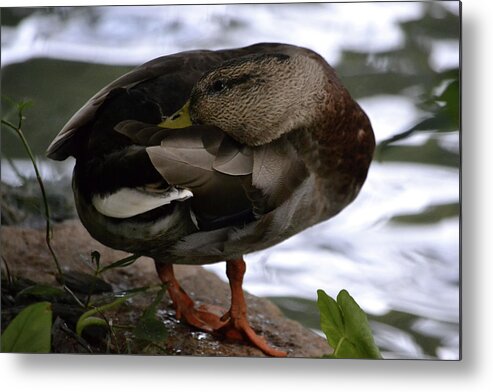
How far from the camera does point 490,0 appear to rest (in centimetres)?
150

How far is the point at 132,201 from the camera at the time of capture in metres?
1.50

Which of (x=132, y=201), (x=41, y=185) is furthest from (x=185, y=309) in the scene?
(x=41, y=185)

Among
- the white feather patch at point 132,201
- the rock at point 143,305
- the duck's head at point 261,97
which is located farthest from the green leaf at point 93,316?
the duck's head at point 261,97

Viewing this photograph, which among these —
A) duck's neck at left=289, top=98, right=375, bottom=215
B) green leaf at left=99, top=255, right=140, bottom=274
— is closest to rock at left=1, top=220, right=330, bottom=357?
green leaf at left=99, top=255, right=140, bottom=274

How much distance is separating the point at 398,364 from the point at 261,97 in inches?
21.6

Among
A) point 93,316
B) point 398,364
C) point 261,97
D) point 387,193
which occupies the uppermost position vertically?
point 261,97

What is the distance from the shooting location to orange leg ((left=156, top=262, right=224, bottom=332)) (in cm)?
154

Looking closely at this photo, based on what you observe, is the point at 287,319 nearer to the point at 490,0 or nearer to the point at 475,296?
the point at 475,296

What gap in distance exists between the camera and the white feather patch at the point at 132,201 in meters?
1.48

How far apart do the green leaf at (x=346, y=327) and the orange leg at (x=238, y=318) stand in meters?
0.10

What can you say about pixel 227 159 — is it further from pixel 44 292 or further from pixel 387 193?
pixel 44 292

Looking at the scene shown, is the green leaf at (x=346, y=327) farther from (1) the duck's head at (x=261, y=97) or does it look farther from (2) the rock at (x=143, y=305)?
(1) the duck's head at (x=261, y=97)

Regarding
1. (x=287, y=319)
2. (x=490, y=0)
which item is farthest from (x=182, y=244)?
(x=490, y=0)

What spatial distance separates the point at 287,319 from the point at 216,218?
0.75 feet
